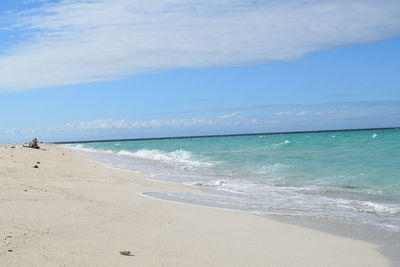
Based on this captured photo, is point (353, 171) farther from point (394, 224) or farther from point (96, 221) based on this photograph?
point (96, 221)

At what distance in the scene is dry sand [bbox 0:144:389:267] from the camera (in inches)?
177

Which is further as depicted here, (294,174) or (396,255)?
(294,174)

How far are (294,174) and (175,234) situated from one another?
11.4 metres

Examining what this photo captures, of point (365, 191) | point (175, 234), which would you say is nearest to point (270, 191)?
point (365, 191)

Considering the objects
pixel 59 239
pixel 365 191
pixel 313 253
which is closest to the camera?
pixel 59 239

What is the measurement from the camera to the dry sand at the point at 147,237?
14.8 feet

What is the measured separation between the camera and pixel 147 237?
5.50m

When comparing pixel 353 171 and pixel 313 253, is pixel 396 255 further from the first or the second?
pixel 353 171

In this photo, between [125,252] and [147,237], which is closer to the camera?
[125,252]

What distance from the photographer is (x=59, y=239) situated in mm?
4941

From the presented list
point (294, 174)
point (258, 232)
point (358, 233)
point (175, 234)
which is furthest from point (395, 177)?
point (175, 234)

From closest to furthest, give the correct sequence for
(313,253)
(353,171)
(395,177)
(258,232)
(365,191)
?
(313,253), (258,232), (365,191), (395,177), (353,171)

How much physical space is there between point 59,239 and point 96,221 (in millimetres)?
1219

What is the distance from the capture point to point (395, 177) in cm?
1377
